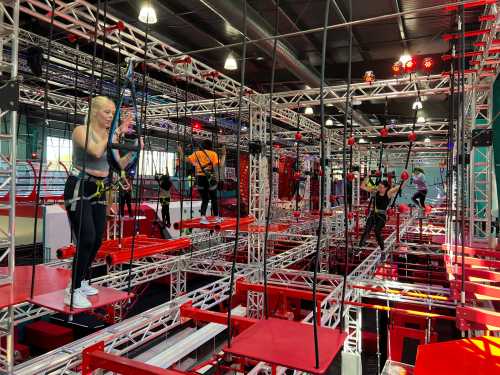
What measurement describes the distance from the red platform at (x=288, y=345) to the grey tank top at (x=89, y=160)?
5.07 ft

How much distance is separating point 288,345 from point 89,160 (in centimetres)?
180

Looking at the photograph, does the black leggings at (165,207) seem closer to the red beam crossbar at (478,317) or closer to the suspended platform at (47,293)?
the suspended platform at (47,293)

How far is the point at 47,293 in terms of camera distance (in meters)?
2.69

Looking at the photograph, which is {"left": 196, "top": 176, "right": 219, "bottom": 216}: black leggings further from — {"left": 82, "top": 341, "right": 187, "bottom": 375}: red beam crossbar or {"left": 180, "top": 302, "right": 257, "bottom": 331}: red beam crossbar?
{"left": 82, "top": 341, "right": 187, "bottom": 375}: red beam crossbar

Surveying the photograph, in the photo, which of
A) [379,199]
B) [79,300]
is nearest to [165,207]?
[379,199]

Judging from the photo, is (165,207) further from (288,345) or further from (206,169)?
(288,345)

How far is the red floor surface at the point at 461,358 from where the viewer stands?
6.03 ft

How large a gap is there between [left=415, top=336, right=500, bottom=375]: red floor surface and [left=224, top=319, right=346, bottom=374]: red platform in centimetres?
54

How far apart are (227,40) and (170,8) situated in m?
1.73

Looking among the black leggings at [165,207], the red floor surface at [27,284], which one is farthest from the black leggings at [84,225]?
the black leggings at [165,207]

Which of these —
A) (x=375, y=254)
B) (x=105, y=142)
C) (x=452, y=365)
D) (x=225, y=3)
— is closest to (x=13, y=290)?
(x=105, y=142)

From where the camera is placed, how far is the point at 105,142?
2.52 meters

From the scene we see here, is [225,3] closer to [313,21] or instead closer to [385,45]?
[313,21]

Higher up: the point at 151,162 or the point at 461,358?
the point at 151,162
